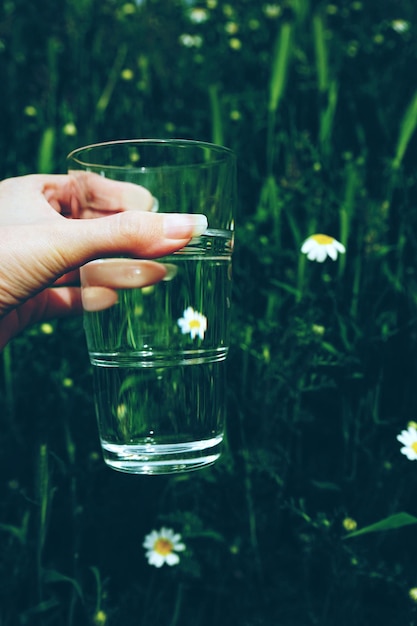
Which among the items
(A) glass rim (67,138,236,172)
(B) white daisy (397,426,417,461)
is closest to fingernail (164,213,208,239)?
(A) glass rim (67,138,236,172)

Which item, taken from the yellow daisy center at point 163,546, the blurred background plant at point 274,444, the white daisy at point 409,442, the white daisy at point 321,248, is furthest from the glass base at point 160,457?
the white daisy at point 321,248

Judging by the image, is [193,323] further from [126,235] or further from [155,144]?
[155,144]

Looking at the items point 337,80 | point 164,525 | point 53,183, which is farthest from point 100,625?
point 337,80

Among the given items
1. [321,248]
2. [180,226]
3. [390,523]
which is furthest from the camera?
[321,248]

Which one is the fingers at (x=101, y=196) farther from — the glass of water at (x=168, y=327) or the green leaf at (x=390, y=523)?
the green leaf at (x=390, y=523)

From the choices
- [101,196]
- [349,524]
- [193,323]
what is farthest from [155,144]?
[349,524]
